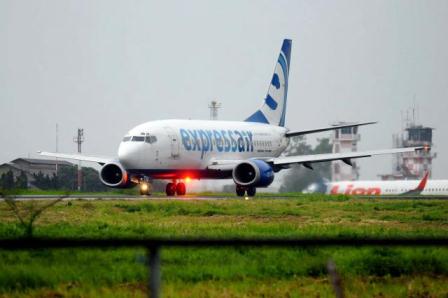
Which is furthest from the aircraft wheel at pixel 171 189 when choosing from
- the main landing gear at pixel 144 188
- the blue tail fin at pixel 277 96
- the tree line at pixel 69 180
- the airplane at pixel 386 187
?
the airplane at pixel 386 187

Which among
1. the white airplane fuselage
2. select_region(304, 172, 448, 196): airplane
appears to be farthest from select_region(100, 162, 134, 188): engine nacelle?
select_region(304, 172, 448, 196): airplane

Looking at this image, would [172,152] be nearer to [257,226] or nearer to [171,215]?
[171,215]

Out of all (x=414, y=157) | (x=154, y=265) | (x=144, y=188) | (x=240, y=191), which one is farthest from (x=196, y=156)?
(x=414, y=157)

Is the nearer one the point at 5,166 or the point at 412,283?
the point at 412,283

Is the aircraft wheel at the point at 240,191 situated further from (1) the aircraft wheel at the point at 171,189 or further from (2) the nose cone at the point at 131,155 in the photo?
(2) the nose cone at the point at 131,155

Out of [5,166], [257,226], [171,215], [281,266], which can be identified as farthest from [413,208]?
[5,166]

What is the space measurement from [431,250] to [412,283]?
155 inches

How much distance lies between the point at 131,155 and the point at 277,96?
52.1 feet

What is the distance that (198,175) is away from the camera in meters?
54.8

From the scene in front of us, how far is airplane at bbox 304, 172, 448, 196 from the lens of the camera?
90438 millimetres

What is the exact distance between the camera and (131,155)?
50250 millimetres

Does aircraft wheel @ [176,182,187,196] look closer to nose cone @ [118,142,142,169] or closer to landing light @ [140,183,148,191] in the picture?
landing light @ [140,183,148,191]

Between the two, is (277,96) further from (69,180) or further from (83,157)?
(69,180)

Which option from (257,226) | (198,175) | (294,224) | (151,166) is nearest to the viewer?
(257,226)
